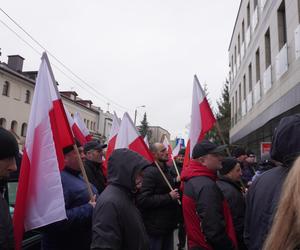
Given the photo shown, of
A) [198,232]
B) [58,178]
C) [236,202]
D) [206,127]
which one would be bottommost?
[198,232]

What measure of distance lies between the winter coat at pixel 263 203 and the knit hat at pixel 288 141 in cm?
11

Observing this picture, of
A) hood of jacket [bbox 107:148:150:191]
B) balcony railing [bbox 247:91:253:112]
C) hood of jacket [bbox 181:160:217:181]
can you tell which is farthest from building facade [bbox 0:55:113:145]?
hood of jacket [bbox 107:148:150:191]

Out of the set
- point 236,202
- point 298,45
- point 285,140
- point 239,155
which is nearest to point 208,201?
point 236,202

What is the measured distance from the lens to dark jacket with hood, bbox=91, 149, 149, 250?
104 inches

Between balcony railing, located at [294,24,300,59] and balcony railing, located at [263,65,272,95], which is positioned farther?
balcony railing, located at [263,65,272,95]

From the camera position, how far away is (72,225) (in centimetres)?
327

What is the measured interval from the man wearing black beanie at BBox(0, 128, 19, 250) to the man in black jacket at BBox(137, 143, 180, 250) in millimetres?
2616

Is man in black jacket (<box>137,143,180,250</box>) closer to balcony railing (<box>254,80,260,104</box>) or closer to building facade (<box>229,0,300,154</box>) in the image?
building facade (<box>229,0,300,154</box>)

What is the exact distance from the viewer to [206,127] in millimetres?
5734

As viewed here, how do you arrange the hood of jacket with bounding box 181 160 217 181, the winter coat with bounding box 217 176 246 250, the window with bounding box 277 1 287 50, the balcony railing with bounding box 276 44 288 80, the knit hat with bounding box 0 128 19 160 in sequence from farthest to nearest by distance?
the window with bounding box 277 1 287 50 → the balcony railing with bounding box 276 44 288 80 → the winter coat with bounding box 217 176 246 250 → the hood of jacket with bounding box 181 160 217 181 → the knit hat with bounding box 0 128 19 160

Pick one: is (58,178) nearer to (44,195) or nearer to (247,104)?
(44,195)

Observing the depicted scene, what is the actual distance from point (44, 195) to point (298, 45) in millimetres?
8600


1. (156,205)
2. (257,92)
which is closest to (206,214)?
(156,205)

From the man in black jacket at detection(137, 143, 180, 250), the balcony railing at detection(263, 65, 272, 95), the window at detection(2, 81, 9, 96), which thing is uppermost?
→ the window at detection(2, 81, 9, 96)
